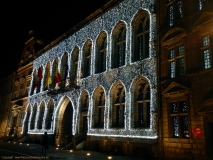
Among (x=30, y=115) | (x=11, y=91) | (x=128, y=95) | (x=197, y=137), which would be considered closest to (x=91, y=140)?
(x=128, y=95)

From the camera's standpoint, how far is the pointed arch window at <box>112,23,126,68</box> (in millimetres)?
16969

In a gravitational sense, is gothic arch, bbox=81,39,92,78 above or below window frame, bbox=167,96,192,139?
above

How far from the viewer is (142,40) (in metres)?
15.6

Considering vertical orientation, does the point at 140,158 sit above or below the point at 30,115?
below

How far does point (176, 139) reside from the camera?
11.4 m

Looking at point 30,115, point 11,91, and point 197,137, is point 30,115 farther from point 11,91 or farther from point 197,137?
point 197,137

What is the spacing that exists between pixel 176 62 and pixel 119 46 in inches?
240

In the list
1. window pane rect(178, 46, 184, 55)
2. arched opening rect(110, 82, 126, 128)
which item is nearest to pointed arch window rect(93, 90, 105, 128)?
arched opening rect(110, 82, 126, 128)

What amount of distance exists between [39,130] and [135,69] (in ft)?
48.3

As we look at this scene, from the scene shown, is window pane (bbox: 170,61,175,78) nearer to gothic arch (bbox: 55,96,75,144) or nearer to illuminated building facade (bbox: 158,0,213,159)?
illuminated building facade (bbox: 158,0,213,159)

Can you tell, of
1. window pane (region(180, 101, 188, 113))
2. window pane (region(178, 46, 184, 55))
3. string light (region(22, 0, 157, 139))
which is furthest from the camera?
string light (region(22, 0, 157, 139))

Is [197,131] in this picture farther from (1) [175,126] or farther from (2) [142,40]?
(2) [142,40]

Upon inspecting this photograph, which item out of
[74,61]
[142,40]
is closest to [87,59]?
[74,61]

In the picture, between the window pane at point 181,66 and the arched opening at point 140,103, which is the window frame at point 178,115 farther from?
the arched opening at point 140,103
